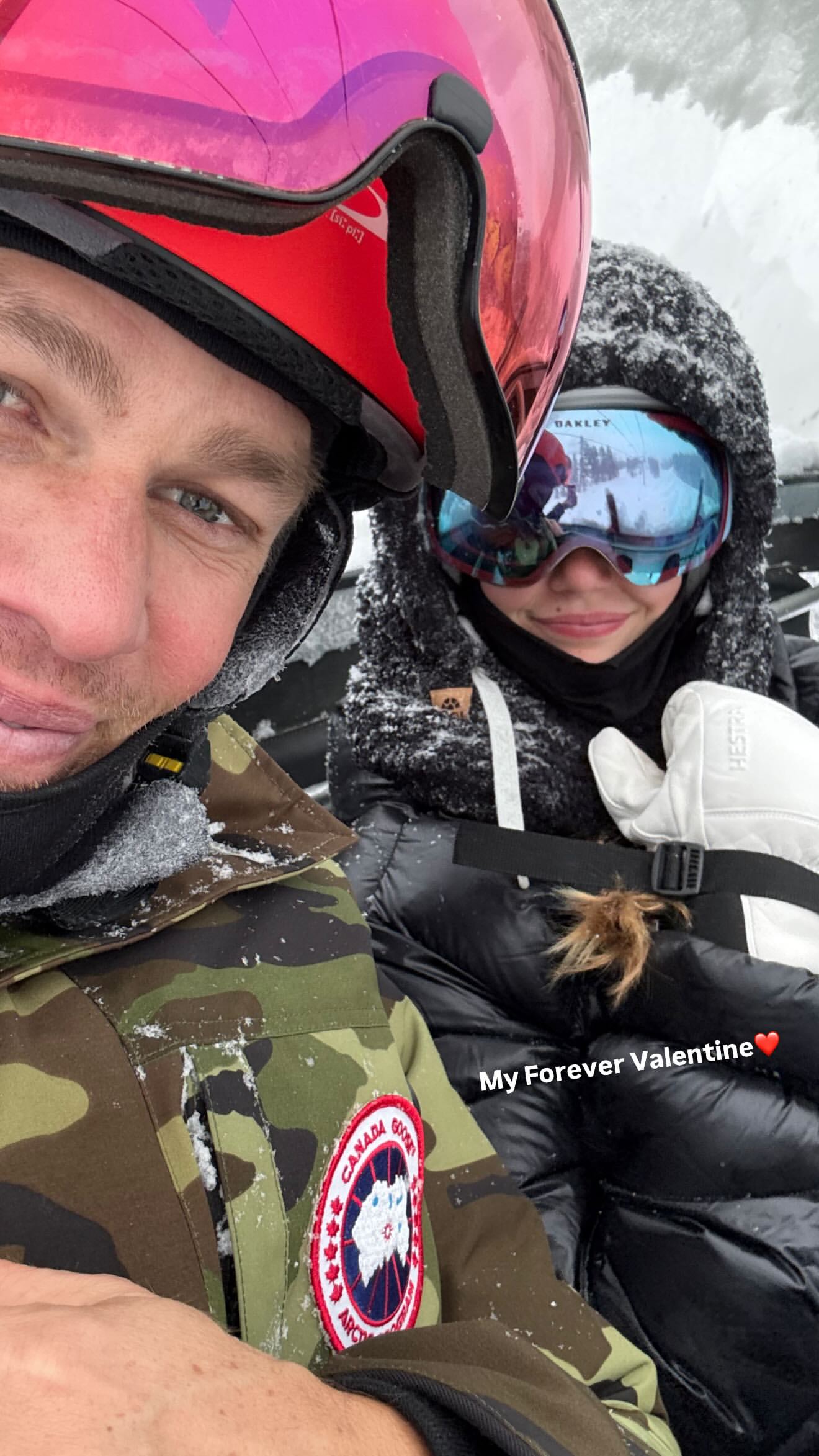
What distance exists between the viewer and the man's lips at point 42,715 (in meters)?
0.86

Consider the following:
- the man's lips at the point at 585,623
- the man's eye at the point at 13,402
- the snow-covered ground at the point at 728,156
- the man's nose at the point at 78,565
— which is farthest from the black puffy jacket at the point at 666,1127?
the snow-covered ground at the point at 728,156

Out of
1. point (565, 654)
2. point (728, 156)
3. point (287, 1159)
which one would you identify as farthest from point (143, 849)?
point (728, 156)

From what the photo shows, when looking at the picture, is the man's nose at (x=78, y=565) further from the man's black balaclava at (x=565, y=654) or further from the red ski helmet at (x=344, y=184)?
the man's black balaclava at (x=565, y=654)

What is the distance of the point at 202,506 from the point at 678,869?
1.02 m

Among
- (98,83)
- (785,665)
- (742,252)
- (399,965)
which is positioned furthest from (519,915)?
(742,252)

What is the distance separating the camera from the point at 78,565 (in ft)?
2.66

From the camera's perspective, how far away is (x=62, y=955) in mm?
933

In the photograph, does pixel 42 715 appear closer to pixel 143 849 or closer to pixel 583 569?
pixel 143 849

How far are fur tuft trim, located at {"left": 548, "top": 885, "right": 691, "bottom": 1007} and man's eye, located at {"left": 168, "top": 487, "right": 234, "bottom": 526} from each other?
Answer: 3.07 ft

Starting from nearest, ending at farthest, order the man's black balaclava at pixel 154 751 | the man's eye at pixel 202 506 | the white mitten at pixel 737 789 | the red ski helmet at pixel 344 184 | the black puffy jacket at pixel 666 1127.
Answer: the red ski helmet at pixel 344 184 < the man's black balaclava at pixel 154 751 < the man's eye at pixel 202 506 < the black puffy jacket at pixel 666 1127 < the white mitten at pixel 737 789

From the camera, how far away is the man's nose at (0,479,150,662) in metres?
0.80

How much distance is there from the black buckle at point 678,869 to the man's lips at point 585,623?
15.9 inches

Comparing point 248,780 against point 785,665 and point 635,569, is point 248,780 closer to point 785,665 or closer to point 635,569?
point 635,569

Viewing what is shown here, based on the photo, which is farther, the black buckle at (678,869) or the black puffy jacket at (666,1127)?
the black buckle at (678,869)
